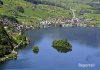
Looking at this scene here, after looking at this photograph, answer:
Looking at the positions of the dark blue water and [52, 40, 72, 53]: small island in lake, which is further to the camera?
[52, 40, 72, 53]: small island in lake

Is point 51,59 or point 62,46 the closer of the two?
point 51,59

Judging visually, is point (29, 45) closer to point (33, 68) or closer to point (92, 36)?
point (33, 68)

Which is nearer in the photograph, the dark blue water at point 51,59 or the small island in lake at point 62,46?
the dark blue water at point 51,59

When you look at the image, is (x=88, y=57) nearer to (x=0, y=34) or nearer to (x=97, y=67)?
(x=97, y=67)

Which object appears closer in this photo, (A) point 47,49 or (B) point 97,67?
(B) point 97,67

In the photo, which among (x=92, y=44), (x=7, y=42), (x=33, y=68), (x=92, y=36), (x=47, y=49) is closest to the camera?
(x=33, y=68)

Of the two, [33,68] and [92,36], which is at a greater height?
[33,68]

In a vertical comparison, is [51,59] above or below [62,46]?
above

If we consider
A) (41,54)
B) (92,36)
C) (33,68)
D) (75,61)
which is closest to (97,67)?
(75,61)

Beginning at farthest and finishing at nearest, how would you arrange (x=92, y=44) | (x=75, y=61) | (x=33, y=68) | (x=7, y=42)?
(x=92, y=44) → (x=7, y=42) → (x=75, y=61) → (x=33, y=68)

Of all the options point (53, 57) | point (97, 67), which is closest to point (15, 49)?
point (53, 57)
